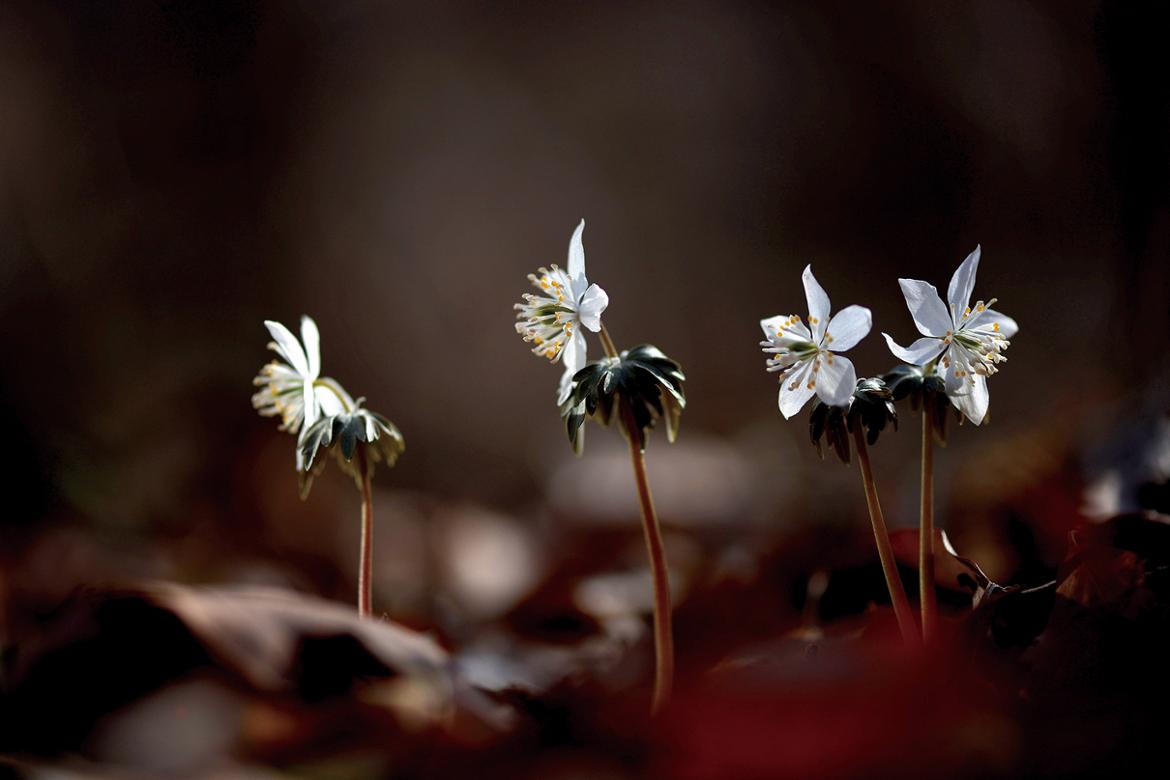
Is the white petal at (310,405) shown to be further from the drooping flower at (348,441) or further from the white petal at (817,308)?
the white petal at (817,308)

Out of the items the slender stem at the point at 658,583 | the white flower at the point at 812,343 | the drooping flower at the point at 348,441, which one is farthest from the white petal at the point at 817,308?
the drooping flower at the point at 348,441

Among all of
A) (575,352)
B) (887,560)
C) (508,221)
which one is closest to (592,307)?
(575,352)

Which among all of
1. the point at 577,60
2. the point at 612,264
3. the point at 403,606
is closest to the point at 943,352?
the point at 403,606

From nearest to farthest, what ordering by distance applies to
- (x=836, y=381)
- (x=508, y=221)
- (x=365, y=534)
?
(x=836, y=381) < (x=365, y=534) < (x=508, y=221)

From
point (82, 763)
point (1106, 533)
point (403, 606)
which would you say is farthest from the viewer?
point (403, 606)

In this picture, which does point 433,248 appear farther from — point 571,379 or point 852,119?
point 571,379

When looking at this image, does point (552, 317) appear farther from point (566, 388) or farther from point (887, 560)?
point (887, 560)
